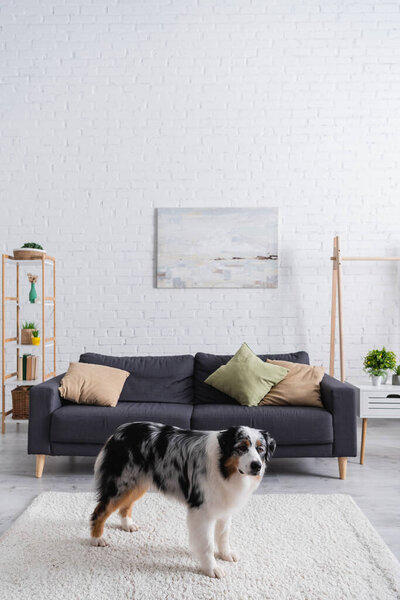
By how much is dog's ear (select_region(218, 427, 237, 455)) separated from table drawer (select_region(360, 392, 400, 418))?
1.73 m

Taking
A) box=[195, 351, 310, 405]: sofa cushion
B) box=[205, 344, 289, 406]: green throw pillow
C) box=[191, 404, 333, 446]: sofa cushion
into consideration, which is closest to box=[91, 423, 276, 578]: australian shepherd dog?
box=[191, 404, 333, 446]: sofa cushion

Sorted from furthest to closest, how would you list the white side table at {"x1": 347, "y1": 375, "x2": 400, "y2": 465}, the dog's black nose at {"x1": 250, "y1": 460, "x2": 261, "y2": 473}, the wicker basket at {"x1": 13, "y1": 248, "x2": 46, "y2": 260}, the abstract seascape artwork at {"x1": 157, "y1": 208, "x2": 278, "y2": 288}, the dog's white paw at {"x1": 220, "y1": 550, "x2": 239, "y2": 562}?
the abstract seascape artwork at {"x1": 157, "y1": 208, "x2": 278, "y2": 288} → the wicker basket at {"x1": 13, "y1": 248, "x2": 46, "y2": 260} → the white side table at {"x1": 347, "y1": 375, "x2": 400, "y2": 465} → the dog's white paw at {"x1": 220, "y1": 550, "x2": 239, "y2": 562} → the dog's black nose at {"x1": 250, "y1": 460, "x2": 261, "y2": 473}

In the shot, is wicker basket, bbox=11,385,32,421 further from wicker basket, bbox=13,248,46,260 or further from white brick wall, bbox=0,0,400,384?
wicker basket, bbox=13,248,46,260

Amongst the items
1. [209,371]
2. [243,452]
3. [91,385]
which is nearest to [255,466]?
[243,452]

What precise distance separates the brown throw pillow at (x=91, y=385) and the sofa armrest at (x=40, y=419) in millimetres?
→ 153

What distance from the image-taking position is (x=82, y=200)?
4.37 m

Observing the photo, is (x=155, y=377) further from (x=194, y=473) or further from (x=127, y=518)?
(x=194, y=473)

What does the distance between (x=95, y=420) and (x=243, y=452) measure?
144cm

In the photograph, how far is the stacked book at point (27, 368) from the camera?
157 inches

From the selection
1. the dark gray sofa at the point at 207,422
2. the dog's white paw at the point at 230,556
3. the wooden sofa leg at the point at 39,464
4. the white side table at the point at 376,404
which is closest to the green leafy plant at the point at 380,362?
the white side table at the point at 376,404

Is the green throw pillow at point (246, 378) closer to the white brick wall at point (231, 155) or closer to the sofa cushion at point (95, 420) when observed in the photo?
the sofa cushion at point (95, 420)

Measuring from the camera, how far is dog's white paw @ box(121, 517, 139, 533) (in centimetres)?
227

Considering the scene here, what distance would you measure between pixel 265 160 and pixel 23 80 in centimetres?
234

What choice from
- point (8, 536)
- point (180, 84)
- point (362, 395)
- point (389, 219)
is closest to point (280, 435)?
point (362, 395)
